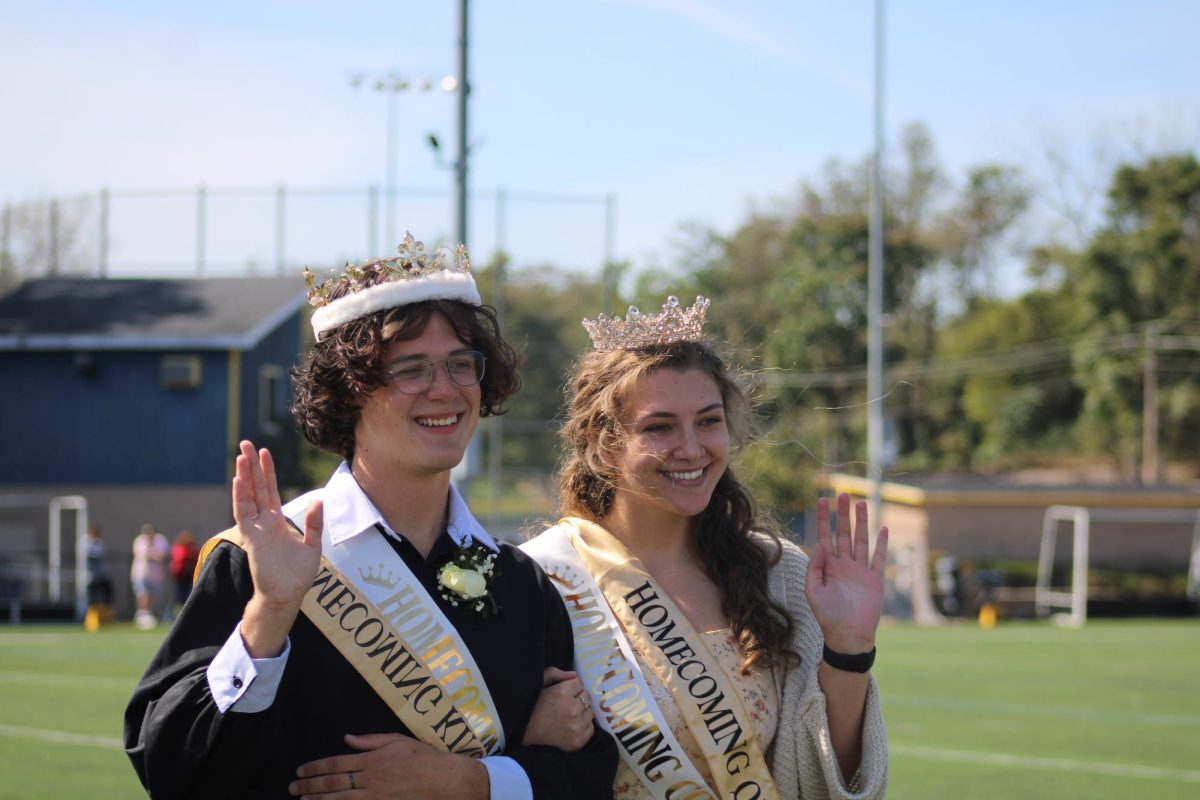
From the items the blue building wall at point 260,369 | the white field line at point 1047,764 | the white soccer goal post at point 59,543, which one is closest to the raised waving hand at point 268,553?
the white field line at point 1047,764

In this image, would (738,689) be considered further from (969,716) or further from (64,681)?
(64,681)

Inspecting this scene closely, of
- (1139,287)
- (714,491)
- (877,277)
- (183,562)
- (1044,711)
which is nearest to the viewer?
(714,491)

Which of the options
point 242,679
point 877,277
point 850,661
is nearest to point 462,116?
point 850,661

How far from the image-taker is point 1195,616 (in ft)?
86.7

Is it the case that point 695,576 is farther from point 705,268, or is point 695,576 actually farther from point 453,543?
point 705,268

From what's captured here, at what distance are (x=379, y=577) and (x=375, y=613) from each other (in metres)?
0.09

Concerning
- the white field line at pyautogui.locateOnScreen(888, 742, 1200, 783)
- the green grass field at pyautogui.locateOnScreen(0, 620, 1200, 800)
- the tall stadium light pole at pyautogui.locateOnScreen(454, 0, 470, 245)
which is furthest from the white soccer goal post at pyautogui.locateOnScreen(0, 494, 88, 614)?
the white field line at pyautogui.locateOnScreen(888, 742, 1200, 783)

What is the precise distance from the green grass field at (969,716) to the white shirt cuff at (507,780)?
18.2 feet

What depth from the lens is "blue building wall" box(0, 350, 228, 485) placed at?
24766mm

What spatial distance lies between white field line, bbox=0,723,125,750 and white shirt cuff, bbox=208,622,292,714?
719 centimetres

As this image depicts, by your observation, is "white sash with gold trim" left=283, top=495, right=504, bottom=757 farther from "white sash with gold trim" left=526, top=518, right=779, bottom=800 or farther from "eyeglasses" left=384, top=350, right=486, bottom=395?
"white sash with gold trim" left=526, top=518, right=779, bottom=800

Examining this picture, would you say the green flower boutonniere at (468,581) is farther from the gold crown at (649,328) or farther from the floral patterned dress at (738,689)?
the gold crown at (649,328)

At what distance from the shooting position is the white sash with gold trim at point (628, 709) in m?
3.25

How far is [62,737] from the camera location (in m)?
9.34
